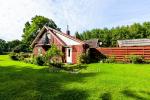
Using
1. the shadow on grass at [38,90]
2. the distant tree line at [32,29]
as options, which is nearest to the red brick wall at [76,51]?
the shadow on grass at [38,90]

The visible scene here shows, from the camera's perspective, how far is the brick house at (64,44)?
31836 millimetres

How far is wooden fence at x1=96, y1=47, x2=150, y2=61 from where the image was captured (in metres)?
28.4

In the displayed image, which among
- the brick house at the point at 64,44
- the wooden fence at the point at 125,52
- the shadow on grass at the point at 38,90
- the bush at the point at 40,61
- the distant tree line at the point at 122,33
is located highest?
the distant tree line at the point at 122,33

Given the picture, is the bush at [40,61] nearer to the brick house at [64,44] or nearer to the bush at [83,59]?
the bush at [83,59]

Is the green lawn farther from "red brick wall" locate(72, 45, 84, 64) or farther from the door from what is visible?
the door

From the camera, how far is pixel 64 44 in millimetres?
33969

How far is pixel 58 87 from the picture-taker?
13656 mm

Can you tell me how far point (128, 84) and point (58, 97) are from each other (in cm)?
504

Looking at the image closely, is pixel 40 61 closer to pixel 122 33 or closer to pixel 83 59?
pixel 83 59

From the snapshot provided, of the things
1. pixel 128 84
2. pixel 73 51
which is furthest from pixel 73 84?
pixel 73 51

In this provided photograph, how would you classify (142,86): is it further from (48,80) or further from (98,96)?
(48,80)

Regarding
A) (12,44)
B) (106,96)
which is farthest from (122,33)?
(106,96)

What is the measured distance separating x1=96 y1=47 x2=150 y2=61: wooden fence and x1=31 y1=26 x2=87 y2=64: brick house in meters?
3.16

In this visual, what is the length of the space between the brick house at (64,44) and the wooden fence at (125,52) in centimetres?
316
